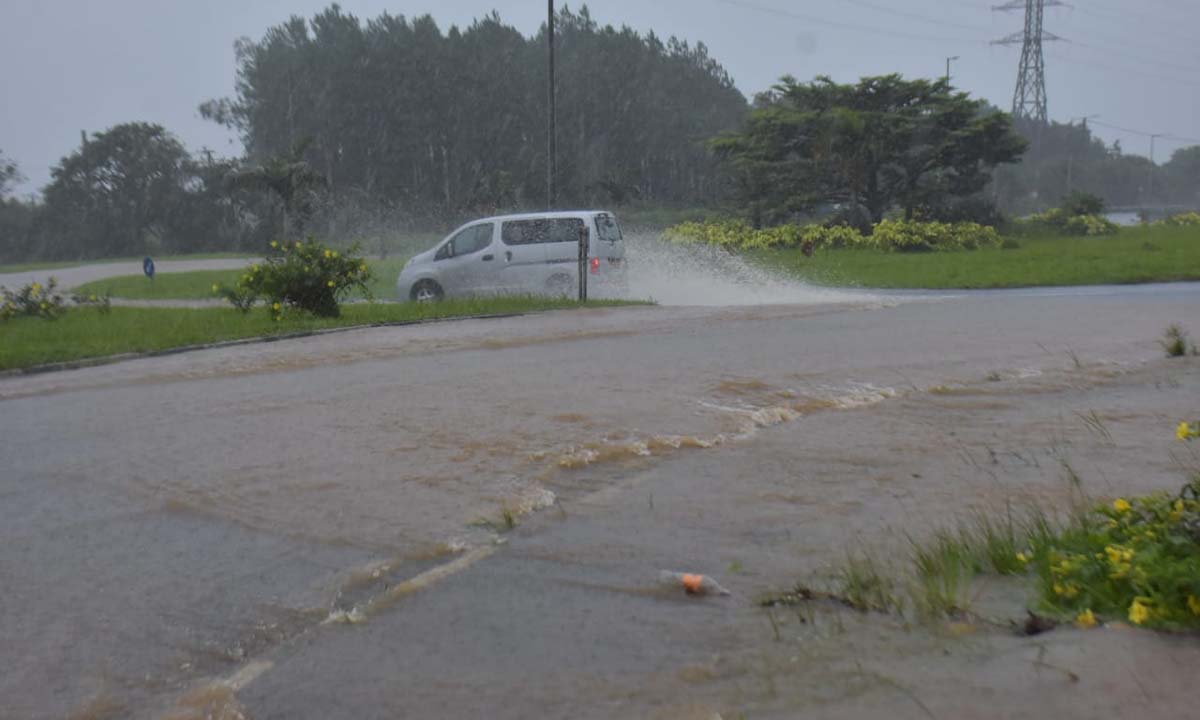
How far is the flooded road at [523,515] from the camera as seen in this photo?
385 centimetres

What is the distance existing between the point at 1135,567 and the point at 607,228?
16477 millimetres

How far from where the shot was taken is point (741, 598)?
459 centimetres

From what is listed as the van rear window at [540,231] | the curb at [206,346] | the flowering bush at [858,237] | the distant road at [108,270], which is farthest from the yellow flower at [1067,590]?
the distant road at [108,270]

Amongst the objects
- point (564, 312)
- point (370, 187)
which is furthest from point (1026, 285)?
point (370, 187)

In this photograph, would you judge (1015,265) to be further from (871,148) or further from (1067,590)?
(1067,590)

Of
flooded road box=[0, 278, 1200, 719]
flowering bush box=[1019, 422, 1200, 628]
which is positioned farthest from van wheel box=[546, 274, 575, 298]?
flowering bush box=[1019, 422, 1200, 628]

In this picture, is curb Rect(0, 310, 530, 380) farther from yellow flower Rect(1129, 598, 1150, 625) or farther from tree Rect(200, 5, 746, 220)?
tree Rect(200, 5, 746, 220)

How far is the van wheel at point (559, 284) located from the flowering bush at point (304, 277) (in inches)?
144

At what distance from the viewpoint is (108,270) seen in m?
41.7

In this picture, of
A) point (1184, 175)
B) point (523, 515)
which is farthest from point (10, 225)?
point (1184, 175)

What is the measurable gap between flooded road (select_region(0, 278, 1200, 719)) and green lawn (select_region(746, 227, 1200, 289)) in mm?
11309

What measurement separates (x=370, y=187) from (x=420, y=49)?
10.4 metres

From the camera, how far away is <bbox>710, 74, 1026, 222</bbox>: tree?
41688mm

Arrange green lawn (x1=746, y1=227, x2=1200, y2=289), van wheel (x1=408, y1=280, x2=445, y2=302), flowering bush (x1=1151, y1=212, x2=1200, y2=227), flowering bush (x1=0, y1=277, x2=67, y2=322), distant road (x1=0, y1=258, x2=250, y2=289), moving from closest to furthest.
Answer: flowering bush (x1=0, y1=277, x2=67, y2=322)
van wheel (x1=408, y1=280, x2=445, y2=302)
green lawn (x1=746, y1=227, x2=1200, y2=289)
distant road (x1=0, y1=258, x2=250, y2=289)
flowering bush (x1=1151, y1=212, x2=1200, y2=227)
